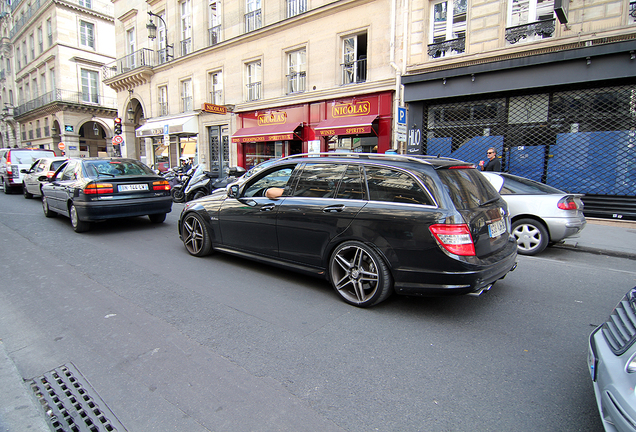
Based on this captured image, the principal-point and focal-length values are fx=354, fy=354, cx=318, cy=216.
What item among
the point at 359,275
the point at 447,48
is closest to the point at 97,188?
the point at 359,275

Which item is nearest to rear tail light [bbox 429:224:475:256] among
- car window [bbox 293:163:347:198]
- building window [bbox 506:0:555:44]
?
car window [bbox 293:163:347:198]

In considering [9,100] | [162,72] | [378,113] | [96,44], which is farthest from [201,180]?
[9,100]

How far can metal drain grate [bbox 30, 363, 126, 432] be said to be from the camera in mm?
2148

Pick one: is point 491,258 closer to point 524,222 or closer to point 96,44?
point 524,222

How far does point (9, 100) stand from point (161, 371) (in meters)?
62.0

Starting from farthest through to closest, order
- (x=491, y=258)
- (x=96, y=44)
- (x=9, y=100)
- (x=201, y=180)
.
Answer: (x=9, y=100)
(x=96, y=44)
(x=201, y=180)
(x=491, y=258)

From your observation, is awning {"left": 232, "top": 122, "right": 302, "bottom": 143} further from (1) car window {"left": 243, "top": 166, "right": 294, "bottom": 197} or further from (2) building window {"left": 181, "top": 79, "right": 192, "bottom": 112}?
(1) car window {"left": 243, "top": 166, "right": 294, "bottom": 197}

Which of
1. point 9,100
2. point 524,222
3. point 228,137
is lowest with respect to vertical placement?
point 524,222

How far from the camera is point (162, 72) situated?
2267 centimetres

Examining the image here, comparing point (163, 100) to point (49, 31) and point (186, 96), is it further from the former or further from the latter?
point (49, 31)

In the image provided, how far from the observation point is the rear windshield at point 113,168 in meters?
7.27

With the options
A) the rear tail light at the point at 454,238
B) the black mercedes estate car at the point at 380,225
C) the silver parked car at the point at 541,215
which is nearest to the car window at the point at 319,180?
the black mercedes estate car at the point at 380,225

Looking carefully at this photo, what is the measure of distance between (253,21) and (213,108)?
16.0 ft

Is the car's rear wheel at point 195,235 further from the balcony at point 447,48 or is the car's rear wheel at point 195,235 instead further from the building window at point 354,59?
the building window at point 354,59
